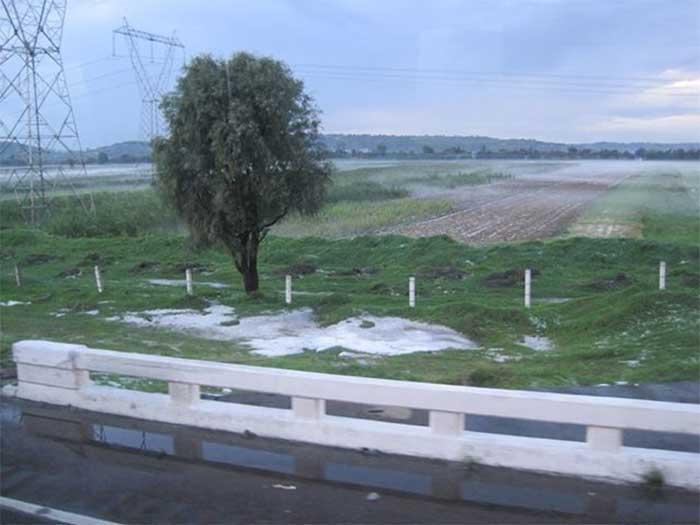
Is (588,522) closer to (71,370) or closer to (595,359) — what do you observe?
(71,370)

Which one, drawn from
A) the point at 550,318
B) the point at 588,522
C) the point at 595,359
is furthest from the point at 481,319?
the point at 588,522

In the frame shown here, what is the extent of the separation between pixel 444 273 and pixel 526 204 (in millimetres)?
29078

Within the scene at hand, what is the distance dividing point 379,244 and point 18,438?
81.2 feet

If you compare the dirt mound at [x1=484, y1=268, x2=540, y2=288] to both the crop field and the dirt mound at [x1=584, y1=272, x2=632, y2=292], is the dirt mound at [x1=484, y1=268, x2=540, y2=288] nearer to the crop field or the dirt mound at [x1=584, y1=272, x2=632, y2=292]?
the crop field

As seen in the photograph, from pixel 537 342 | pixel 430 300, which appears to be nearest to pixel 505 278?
pixel 430 300

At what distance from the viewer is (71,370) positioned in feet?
25.5

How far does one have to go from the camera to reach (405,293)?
2150 centimetres

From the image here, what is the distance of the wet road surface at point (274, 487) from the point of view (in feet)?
17.0

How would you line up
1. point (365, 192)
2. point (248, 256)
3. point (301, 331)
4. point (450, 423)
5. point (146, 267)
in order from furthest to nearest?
point (365, 192) < point (146, 267) < point (248, 256) < point (301, 331) < point (450, 423)

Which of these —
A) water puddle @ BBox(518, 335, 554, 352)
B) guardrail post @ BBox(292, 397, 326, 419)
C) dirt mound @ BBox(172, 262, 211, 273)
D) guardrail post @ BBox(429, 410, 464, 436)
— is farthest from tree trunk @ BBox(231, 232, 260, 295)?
guardrail post @ BBox(429, 410, 464, 436)

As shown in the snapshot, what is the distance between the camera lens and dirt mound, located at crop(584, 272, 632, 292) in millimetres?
21672

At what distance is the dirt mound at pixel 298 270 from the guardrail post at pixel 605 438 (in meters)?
21.1

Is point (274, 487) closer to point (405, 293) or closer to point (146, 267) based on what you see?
point (405, 293)

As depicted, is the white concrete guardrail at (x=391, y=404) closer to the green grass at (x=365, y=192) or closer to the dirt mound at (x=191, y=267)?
the dirt mound at (x=191, y=267)
